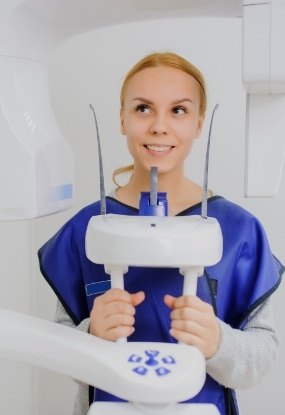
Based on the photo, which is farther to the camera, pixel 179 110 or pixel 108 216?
pixel 179 110

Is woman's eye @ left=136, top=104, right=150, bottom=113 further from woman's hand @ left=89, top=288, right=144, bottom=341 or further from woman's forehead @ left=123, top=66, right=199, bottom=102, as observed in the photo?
woman's hand @ left=89, top=288, right=144, bottom=341

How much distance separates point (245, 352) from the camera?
602mm

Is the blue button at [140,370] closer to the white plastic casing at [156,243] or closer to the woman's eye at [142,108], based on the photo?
the white plastic casing at [156,243]

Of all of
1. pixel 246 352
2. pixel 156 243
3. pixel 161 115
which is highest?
pixel 161 115

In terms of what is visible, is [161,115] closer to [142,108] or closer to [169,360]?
[142,108]

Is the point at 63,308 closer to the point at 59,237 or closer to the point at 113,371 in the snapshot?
the point at 59,237

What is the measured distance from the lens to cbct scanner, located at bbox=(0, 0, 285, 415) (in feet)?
1.45

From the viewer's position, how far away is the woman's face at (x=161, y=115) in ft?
2.02

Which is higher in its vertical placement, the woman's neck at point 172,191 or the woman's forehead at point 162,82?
Answer: the woman's forehead at point 162,82

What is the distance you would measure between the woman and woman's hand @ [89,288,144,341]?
0.07ft

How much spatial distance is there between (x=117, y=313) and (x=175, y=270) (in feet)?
0.46

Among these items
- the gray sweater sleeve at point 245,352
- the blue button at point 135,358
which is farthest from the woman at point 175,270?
the blue button at point 135,358

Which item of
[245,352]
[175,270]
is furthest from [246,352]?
[175,270]

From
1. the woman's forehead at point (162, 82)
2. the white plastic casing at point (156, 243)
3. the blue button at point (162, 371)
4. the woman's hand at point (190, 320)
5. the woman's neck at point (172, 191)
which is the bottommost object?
the blue button at point (162, 371)
